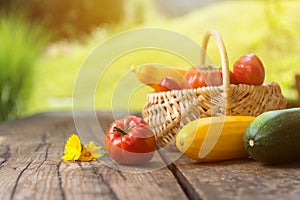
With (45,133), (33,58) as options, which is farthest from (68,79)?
(45,133)

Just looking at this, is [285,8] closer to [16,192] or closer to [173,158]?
[173,158]

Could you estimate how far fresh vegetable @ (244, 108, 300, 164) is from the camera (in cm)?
133

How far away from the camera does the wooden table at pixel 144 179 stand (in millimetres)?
1034

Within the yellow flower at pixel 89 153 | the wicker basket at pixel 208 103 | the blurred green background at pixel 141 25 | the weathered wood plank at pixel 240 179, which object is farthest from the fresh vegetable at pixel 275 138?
the blurred green background at pixel 141 25

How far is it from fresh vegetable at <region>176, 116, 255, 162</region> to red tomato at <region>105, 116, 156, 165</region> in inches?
3.4

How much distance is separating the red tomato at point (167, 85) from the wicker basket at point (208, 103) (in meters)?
0.05

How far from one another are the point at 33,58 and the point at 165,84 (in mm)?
2947

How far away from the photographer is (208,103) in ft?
5.13

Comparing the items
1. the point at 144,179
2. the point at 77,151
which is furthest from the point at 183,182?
the point at 77,151

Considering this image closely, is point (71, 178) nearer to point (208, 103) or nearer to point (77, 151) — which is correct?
point (77, 151)

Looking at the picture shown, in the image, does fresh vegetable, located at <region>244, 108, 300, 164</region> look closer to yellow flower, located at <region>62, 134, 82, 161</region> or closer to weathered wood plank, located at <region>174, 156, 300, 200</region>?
weathered wood plank, located at <region>174, 156, 300, 200</region>

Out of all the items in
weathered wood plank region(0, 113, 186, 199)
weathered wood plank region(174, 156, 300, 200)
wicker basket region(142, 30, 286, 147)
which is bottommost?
weathered wood plank region(174, 156, 300, 200)

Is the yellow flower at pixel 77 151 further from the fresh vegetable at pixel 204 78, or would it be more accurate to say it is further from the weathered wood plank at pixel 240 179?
the fresh vegetable at pixel 204 78

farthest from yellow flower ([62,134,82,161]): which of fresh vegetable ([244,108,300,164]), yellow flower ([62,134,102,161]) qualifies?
fresh vegetable ([244,108,300,164])
